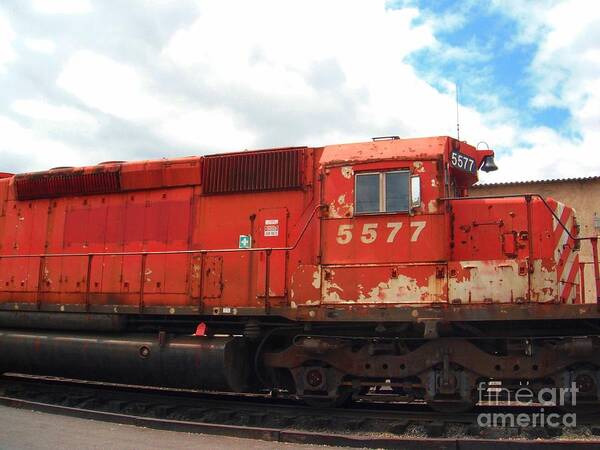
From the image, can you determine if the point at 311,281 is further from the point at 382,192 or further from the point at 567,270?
the point at 567,270

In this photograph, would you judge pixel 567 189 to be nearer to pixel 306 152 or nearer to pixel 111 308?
pixel 306 152

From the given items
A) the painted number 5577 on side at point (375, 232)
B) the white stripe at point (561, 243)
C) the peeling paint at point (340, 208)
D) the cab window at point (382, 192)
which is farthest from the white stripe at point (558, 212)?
the peeling paint at point (340, 208)

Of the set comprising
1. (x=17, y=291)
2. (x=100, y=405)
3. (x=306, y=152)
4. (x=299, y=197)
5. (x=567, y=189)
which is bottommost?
(x=100, y=405)

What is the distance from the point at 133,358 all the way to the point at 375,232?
15.1 feet

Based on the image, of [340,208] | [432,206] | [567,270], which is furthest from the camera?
[340,208]

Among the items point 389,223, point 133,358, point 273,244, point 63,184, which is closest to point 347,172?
point 389,223

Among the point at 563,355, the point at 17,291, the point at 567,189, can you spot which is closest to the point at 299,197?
the point at 563,355

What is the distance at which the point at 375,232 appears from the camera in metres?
7.61

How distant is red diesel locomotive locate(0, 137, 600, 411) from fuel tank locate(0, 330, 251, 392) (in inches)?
1.2

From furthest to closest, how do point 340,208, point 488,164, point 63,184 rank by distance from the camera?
point 63,184
point 488,164
point 340,208

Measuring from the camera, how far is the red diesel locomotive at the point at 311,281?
7133 mm

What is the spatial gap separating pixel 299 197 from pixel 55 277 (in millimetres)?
5284

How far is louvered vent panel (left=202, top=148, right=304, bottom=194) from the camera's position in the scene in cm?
880

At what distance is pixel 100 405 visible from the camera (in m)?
9.29
